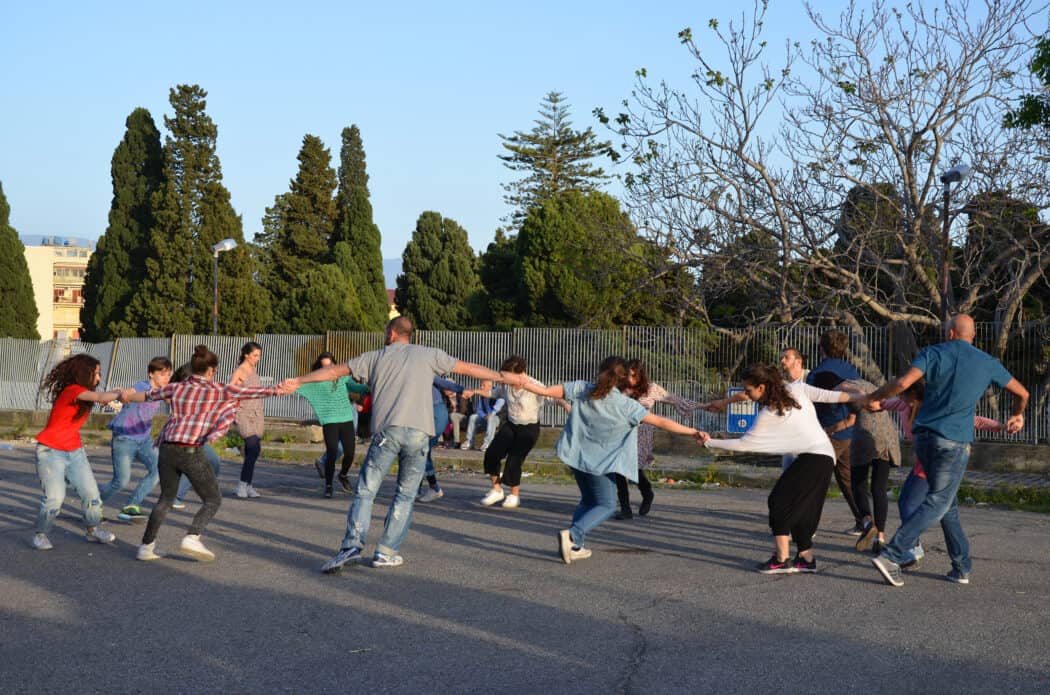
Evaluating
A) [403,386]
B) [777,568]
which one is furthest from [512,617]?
[777,568]

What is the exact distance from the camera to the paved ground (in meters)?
5.33

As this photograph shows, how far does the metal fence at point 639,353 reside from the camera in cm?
1812

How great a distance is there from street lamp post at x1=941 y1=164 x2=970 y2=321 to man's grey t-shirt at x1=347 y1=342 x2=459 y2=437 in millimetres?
Answer: 12182

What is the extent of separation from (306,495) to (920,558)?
24.4 ft

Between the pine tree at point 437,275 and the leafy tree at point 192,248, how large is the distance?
303 inches

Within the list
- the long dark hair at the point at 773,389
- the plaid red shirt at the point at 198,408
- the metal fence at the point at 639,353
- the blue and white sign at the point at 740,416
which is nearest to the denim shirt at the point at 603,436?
the long dark hair at the point at 773,389

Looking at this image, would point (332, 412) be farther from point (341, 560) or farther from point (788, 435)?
point (788, 435)

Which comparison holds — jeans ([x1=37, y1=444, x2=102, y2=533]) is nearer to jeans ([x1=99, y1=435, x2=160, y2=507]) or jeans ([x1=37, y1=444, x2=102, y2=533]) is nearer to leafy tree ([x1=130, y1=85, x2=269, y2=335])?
jeans ([x1=99, y1=435, x2=160, y2=507])

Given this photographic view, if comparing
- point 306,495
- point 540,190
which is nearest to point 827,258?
point 306,495

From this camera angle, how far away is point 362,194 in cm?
6159

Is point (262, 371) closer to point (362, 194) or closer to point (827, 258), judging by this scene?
point (827, 258)

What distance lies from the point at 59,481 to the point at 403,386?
311cm

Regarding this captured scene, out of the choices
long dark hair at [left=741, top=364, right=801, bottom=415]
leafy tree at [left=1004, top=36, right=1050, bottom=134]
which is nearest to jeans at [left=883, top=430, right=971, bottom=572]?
long dark hair at [left=741, top=364, right=801, bottom=415]

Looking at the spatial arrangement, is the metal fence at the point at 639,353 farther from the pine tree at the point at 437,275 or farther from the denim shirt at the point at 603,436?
the pine tree at the point at 437,275
